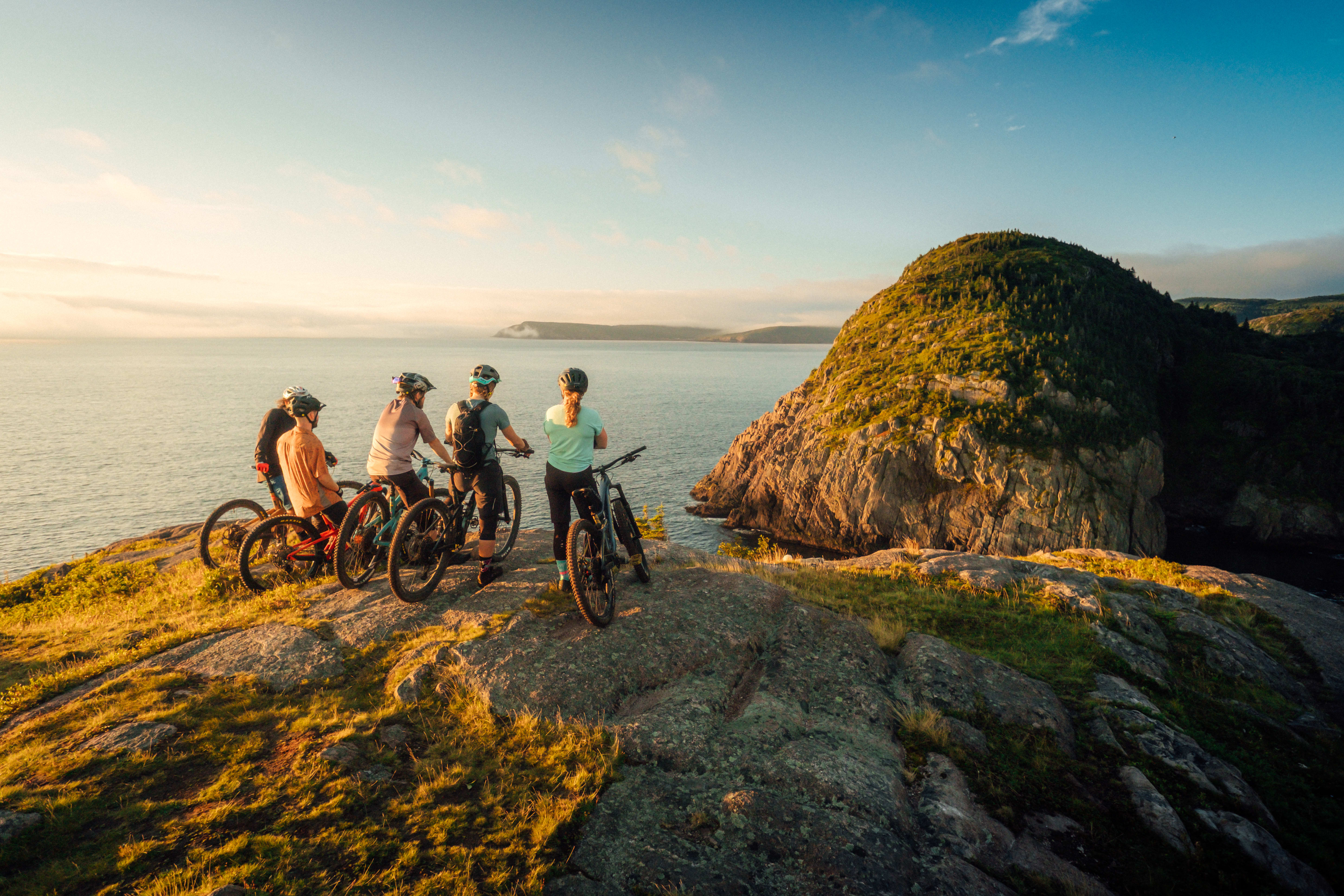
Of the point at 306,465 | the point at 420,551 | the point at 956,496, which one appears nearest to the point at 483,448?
the point at 420,551

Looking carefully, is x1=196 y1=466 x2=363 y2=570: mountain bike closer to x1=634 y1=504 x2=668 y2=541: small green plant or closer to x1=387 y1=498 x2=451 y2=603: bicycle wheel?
x1=387 y1=498 x2=451 y2=603: bicycle wheel

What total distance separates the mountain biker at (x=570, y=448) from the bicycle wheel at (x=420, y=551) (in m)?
2.29

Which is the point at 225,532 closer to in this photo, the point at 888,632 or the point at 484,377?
the point at 484,377

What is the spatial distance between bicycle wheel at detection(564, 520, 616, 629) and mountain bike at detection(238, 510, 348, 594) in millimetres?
4707

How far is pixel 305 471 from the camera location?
8.61 meters

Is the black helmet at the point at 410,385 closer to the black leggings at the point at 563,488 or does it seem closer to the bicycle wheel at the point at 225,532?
the black leggings at the point at 563,488

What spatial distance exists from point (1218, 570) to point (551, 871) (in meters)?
17.1

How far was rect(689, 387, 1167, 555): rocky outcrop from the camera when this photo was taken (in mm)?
40188

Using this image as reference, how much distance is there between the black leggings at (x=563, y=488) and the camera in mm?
7438

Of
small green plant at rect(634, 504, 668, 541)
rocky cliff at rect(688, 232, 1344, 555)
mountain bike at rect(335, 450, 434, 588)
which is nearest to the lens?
mountain bike at rect(335, 450, 434, 588)

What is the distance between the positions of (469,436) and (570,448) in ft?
6.50

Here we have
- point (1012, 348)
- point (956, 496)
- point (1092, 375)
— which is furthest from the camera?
point (1012, 348)

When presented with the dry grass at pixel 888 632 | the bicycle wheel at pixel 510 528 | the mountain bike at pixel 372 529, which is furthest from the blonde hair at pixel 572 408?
the dry grass at pixel 888 632

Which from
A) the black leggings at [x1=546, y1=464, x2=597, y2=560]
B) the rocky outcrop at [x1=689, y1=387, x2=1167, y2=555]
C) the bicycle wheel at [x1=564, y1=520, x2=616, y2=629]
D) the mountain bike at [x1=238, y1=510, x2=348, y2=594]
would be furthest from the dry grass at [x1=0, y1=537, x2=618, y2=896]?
the rocky outcrop at [x1=689, y1=387, x2=1167, y2=555]
